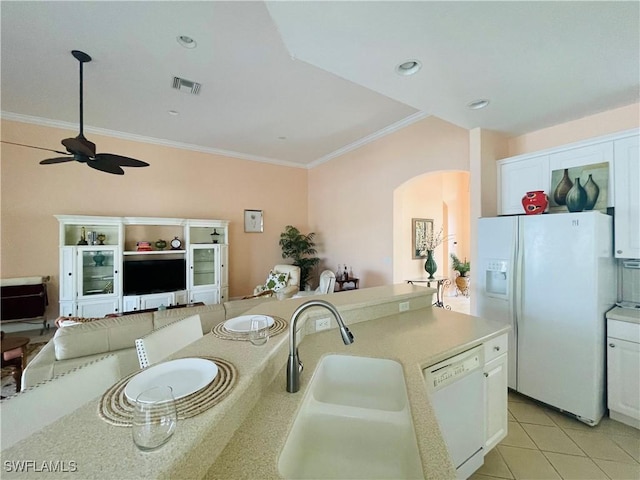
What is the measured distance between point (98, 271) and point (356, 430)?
486cm

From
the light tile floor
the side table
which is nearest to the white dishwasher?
the light tile floor

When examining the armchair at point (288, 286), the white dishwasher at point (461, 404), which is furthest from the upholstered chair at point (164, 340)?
the armchair at point (288, 286)

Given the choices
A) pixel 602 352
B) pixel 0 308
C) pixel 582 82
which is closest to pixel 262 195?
pixel 0 308

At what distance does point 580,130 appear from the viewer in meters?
2.63

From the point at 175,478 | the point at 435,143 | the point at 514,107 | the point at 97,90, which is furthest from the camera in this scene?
the point at 435,143

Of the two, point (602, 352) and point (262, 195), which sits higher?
point (262, 195)

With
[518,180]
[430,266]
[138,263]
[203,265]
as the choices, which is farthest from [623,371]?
[138,263]

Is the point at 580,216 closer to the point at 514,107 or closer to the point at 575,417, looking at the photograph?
the point at 514,107

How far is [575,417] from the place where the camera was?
214 cm

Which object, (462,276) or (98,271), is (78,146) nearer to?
(98,271)

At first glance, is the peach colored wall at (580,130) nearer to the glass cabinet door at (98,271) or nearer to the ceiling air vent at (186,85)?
the ceiling air vent at (186,85)

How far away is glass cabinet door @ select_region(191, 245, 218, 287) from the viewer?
486 centimetres

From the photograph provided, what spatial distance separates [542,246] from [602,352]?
891mm

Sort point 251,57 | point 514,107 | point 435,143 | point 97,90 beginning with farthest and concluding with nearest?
1. point 435,143
2. point 97,90
3. point 251,57
4. point 514,107
